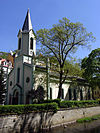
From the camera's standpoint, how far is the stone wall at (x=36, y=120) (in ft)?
44.2

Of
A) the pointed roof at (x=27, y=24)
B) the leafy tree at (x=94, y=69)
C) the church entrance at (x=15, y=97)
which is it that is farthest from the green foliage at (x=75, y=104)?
the pointed roof at (x=27, y=24)

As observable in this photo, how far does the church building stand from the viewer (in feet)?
81.2

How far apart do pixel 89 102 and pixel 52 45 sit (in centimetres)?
1367

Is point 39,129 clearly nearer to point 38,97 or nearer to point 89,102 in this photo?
point 38,97

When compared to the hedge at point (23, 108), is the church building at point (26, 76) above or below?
above

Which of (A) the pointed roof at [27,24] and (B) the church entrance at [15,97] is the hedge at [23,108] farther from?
(A) the pointed roof at [27,24]

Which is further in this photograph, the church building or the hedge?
the church building

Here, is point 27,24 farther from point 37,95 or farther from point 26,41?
point 37,95

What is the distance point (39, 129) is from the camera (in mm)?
15805

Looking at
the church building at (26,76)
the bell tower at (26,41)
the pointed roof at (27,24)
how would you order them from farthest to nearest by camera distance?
the pointed roof at (27,24)
the bell tower at (26,41)
the church building at (26,76)

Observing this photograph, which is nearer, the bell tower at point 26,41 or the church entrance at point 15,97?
the church entrance at point 15,97

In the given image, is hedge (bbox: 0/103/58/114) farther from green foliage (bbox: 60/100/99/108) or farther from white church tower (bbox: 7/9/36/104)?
white church tower (bbox: 7/9/36/104)

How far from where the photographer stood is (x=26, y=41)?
2797cm

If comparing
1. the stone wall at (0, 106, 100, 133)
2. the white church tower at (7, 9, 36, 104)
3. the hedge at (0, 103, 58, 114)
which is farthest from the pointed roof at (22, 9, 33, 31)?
the stone wall at (0, 106, 100, 133)
